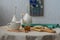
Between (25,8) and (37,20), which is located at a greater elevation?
(25,8)

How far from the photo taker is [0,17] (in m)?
3.34

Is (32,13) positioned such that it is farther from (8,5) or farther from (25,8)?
(8,5)

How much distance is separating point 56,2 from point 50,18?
1.25 ft

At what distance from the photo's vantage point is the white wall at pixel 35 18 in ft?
10.7

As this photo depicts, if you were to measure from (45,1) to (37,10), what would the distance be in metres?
0.28

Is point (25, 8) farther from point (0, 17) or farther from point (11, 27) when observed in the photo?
point (11, 27)

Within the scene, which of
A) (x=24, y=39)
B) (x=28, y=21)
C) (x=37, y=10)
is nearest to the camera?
(x=24, y=39)

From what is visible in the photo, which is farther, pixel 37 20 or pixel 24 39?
pixel 37 20

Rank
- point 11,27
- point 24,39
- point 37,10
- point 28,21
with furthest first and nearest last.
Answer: point 37,10 → point 28,21 → point 11,27 → point 24,39

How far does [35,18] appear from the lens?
3293 millimetres

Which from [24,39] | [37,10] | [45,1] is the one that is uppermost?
[45,1]

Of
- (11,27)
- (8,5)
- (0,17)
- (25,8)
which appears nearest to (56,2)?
(25,8)

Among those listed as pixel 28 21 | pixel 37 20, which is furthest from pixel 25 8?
pixel 28 21

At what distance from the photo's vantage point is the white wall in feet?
10.7
